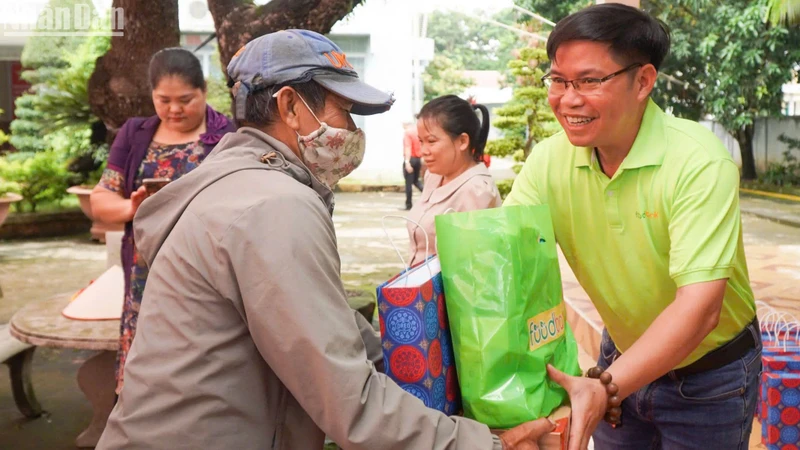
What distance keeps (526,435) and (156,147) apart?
7.90 ft

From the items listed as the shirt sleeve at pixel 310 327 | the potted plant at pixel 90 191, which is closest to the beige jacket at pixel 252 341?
the shirt sleeve at pixel 310 327

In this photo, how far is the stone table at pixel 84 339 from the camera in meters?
3.83

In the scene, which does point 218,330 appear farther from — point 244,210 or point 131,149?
point 131,149

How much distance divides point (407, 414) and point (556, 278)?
546 mm

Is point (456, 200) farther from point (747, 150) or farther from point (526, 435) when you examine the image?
point (747, 150)

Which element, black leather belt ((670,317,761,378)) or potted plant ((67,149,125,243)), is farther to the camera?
potted plant ((67,149,125,243))

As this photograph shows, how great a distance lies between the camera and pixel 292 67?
1629 millimetres

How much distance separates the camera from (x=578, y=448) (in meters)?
1.73

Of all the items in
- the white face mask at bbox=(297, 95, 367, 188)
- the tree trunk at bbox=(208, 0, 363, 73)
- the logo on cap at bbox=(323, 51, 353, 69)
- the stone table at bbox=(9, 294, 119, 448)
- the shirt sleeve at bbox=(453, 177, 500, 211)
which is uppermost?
the tree trunk at bbox=(208, 0, 363, 73)

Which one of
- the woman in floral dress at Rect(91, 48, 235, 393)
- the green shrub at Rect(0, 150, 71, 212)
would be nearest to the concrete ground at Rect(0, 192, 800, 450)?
the green shrub at Rect(0, 150, 71, 212)

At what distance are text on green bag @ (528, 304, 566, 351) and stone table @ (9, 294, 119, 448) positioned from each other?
2.53m

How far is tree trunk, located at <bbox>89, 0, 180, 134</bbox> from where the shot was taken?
5.24 metres

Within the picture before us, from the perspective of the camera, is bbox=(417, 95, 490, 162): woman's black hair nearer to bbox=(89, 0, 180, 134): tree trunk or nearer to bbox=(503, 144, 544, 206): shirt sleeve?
bbox=(503, 144, 544, 206): shirt sleeve

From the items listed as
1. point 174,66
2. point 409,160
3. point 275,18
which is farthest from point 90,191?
point 174,66
